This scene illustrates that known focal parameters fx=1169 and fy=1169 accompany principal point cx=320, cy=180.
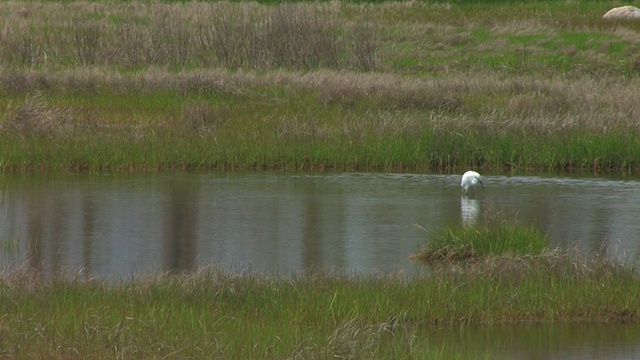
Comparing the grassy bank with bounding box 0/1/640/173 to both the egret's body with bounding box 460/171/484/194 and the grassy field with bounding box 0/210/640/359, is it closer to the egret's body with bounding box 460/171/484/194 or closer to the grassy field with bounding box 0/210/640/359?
the egret's body with bounding box 460/171/484/194

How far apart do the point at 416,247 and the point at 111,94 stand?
1033 cm

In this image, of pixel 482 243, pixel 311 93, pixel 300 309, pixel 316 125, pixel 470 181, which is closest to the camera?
pixel 300 309

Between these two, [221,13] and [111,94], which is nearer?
[111,94]

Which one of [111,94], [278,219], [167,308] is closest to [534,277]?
[167,308]

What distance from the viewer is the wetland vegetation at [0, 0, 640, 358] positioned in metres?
8.13

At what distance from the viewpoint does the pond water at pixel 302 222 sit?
365 inches

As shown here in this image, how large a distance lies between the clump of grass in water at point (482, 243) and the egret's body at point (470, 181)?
11.6 feet

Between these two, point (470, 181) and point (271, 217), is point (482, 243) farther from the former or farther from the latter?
point (470, 181)

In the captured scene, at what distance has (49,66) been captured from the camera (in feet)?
78.6

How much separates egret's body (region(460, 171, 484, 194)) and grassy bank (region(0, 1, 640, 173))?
91.0 inches

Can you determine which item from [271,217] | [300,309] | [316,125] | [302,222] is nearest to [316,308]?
[300,309]

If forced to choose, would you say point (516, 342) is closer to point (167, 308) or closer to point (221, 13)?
point (167, 308)

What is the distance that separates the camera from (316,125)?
61.0 ft

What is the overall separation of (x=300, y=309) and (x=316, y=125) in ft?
32.9
